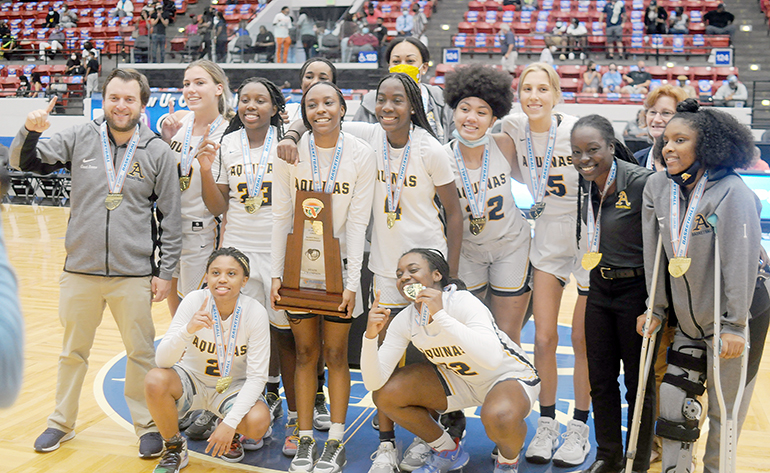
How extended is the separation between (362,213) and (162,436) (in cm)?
153

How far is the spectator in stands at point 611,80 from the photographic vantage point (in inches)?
532

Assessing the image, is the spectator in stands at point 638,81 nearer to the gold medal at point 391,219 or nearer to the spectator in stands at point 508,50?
the spectator in stands at point 508,50

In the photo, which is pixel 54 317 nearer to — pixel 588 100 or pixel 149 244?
pixel 149 244

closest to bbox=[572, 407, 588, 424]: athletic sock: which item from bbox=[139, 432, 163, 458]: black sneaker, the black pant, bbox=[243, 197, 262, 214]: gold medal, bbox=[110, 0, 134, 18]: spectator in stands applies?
the black pant

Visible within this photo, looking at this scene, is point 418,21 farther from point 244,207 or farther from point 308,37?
point 244,207

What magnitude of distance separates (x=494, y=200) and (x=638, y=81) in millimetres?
11487

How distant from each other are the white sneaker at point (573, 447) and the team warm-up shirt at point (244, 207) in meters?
1.89

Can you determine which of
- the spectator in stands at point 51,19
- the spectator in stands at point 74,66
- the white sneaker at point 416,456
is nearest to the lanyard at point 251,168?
the white sneaker at point 416,456

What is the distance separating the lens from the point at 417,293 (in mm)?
2984

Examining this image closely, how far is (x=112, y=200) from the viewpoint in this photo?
138 inches

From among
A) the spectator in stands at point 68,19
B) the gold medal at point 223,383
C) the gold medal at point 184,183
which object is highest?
the spectator in stands at point 68,19

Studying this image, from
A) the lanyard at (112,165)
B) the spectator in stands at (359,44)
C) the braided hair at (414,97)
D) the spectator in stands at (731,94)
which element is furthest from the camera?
the spectator in stands at (359,44)

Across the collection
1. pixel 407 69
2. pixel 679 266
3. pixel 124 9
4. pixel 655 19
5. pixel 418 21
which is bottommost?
pixel 679 266

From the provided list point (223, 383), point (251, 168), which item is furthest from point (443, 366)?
point (251, 168)
